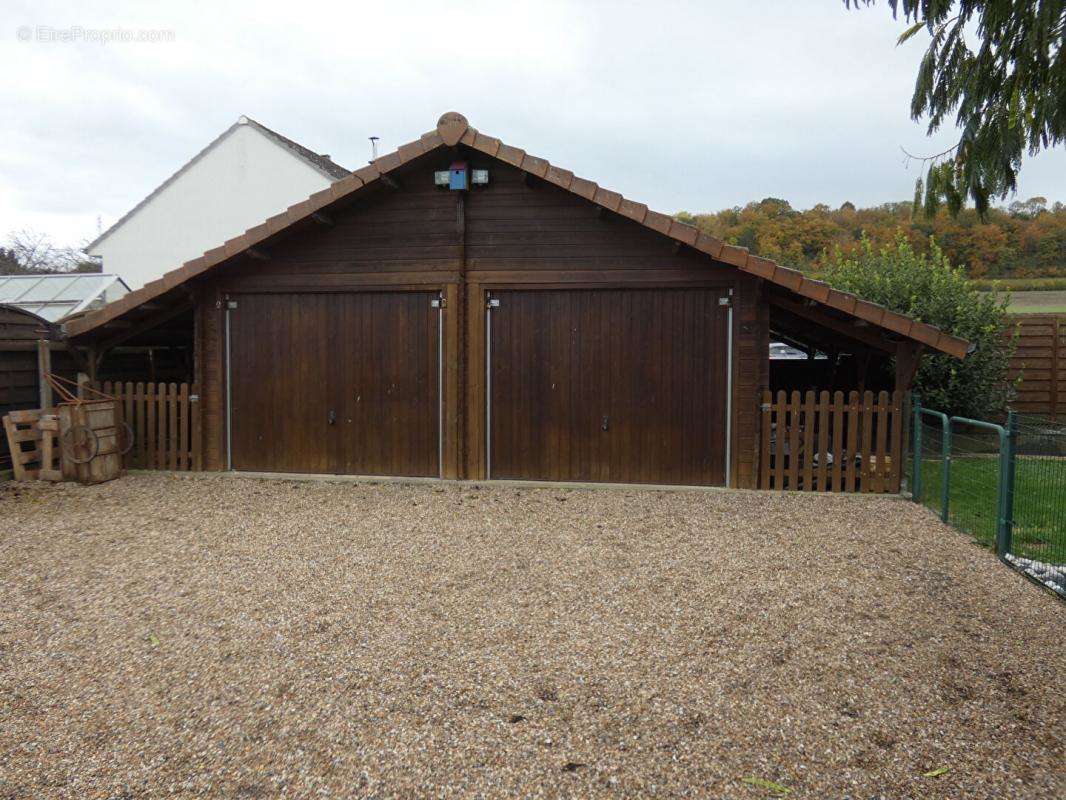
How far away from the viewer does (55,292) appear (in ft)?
52.4

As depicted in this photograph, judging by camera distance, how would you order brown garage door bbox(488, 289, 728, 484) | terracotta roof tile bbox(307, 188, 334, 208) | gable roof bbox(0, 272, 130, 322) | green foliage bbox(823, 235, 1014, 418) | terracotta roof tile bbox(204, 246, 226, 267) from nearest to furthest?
1. terracotta roof tile bbox(307, 188, 334, 208)
2. brown garage door bbox(488, 289, 728, 484)
3. terracotta roof tile bbox(204, 246, 226, 267)
4. green foliage bbox(823, 235, 1014, 418)
5. gable roof bbox(0, 272, 130, 322)

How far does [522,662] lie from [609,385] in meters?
5.38

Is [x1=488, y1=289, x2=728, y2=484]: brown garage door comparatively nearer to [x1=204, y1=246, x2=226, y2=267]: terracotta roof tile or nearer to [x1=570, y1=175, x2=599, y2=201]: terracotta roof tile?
[x1=570, y1=175, x2=599, y2=201]: terracotta roof tile

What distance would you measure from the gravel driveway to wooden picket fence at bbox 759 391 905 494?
4.92 feet

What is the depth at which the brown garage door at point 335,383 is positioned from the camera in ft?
30.6

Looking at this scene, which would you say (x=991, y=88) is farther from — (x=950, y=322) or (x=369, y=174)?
(x=950, y=322)

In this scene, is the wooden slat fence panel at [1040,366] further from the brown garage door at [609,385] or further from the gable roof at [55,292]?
the gable roof at [55,292]

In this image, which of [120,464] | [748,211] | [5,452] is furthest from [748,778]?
[748,211]

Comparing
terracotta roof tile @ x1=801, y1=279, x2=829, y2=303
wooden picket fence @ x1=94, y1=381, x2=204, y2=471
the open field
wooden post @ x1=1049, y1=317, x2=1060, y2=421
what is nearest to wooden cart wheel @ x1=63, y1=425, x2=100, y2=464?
wooden picket fence @ x1=94, y1=381, x2=204, y2=471

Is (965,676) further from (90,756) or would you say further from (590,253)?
(590,253)

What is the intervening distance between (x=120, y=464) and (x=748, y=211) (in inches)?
998

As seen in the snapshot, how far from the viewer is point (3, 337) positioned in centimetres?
937

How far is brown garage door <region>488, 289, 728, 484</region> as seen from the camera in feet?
28.9

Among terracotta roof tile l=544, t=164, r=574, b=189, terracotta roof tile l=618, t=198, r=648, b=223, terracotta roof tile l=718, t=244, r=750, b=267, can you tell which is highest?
terracotta roof tile l=544, t=164, r=574, b=189
